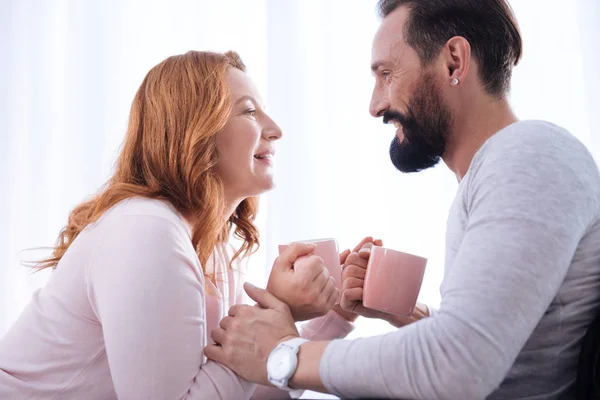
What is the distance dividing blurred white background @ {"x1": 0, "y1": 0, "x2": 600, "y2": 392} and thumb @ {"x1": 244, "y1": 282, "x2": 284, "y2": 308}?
4.02 ft

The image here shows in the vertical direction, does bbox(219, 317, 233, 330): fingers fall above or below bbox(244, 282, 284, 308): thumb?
below

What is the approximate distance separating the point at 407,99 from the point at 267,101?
1.36 metres

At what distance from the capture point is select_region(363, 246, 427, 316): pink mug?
1.27 meters

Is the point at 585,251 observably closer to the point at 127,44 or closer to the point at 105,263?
the point at 105,263

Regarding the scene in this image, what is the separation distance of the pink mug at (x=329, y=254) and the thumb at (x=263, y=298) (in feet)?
0.41

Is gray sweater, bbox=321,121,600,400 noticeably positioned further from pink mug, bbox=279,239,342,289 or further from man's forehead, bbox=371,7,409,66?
man's forehead, bbox=371,7,409,66

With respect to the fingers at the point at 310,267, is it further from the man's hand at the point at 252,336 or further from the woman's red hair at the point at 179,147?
the woman's red hair at the point at 179,147

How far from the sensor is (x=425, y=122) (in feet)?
4.66

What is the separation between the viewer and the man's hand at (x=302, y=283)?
1.24 meters

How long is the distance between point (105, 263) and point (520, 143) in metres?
0.82

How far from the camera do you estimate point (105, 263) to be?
1186 millimetres

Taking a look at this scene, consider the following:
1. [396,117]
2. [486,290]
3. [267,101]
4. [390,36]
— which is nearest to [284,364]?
[486,290]

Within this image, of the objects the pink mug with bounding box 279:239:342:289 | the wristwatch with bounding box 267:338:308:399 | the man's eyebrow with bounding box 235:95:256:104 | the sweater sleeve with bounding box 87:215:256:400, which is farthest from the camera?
the man's eyebrow with bounding box 235:95:256:104

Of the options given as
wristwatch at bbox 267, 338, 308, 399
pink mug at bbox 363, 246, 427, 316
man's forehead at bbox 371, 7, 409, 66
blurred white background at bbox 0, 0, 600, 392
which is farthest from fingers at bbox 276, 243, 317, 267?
blurred white background at bbox 0, 0, 600, 392
